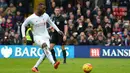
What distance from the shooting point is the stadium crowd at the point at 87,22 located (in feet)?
91.6

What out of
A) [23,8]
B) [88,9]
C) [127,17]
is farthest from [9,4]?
[127,17]

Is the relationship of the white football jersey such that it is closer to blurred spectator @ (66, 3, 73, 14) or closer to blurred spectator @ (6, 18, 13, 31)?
blurred spectator @ (6, 18, 13, 31)

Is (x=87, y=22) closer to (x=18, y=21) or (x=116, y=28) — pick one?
(x=116, y=28)

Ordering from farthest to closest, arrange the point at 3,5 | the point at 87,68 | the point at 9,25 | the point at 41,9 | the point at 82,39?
the point at 3,5
the point at 9,25
the point at 82,39
the point at 41,9
the point at 87,68

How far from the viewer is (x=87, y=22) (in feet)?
94.6

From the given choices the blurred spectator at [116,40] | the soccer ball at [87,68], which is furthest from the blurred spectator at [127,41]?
the soccer ball at [87,68]

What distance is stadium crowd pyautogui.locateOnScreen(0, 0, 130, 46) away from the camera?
27.9 metres

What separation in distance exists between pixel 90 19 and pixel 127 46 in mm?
3607

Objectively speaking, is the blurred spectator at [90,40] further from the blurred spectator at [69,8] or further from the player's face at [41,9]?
the player's face at [41,9]

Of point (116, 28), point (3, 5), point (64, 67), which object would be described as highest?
point (3, 5)

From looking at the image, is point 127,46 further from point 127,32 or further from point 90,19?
point 90,19

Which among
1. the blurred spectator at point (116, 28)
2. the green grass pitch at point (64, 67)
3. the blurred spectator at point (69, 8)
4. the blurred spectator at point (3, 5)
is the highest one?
the blurred spectator at point (3, 5)

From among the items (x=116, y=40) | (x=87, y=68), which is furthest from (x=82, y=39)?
(x=87, y=68)

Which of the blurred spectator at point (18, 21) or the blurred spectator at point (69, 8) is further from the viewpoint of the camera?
the blurred spectator at point (69, 8)
